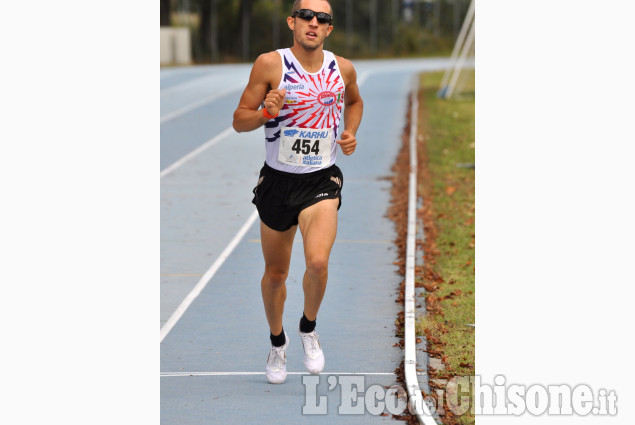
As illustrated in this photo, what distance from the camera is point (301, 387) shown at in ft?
24.4

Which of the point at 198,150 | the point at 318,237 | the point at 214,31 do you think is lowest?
the point at 198,150

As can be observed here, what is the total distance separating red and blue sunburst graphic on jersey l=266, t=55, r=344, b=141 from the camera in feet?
21.8

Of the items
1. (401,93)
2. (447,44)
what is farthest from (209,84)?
(447,44)

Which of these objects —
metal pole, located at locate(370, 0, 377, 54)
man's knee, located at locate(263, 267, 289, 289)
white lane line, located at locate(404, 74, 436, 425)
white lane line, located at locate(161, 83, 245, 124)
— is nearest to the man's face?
man's knee, located at locate(263, 267, 289, 289)

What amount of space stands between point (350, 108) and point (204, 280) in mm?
4217

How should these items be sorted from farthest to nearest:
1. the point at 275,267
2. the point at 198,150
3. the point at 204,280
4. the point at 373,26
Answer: the point at 373,26
the point at 198,150
the point at 204,280
the point at 275,267

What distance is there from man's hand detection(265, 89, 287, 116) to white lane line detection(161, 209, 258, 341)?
3002mm

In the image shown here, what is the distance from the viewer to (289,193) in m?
6.91

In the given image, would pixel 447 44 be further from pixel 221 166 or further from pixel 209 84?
pixel 221 166

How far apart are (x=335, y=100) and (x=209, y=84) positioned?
29432mm

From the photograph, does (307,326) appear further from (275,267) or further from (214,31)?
(214,31)

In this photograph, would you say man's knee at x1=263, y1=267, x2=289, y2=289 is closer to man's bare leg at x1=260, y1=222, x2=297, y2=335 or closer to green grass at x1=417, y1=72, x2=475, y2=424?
man's bare leg at x1=260, y1=222, x2=297, y2=335

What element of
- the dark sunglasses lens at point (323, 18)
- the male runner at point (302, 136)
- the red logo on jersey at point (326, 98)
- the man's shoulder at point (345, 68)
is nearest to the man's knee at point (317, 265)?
the male runner at point (302, 136)

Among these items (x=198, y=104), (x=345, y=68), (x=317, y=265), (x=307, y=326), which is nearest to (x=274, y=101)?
(x=345, y=68)
